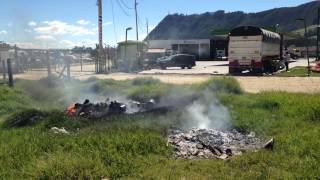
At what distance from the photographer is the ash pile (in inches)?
352

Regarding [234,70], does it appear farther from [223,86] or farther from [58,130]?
[58,130]

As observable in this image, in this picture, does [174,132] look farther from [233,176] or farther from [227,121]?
[233,176]

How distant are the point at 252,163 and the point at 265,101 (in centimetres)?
677

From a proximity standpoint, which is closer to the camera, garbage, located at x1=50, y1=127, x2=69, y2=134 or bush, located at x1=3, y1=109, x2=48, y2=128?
garbage, located at x1=50, y1=127, x2=69, y2=134

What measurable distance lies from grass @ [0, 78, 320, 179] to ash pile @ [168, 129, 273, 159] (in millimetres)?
305

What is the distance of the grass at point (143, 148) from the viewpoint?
288 inches

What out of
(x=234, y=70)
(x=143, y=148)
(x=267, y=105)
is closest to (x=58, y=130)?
(x=143, y=148)

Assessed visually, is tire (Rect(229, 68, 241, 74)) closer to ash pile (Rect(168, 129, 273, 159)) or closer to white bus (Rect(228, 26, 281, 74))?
white bus (Rect(228, 26, 281, 74))

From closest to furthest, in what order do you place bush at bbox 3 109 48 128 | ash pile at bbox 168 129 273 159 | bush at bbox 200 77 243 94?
ash pile at bbox 168 129 273 159 < bush at bbox 3 109 48 128 < bush at bbox 200 77 243 94

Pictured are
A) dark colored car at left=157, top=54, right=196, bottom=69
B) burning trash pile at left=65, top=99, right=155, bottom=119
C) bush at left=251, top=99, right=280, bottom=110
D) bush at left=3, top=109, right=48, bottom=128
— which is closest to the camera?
bush at left=3, top=109, right=48, bottom=128

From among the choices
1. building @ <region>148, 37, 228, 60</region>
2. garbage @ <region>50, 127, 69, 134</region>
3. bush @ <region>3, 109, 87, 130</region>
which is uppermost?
building @ <region>148, 37, 228, 60</region>

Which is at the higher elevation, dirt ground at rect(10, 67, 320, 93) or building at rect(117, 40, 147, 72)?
building at rect(117, 40, 147, 72)

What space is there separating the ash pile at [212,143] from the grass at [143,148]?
31 centimetres

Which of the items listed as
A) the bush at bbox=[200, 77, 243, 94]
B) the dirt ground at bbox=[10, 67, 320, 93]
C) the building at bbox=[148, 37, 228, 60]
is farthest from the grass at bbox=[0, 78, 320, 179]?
the building at bbox=[148, 37, 228, 60]
